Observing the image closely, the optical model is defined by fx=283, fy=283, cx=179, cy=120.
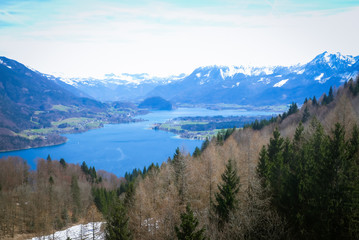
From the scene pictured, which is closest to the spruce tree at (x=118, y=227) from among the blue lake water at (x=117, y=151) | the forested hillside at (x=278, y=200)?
the forested hillside at (x=278, y=200)

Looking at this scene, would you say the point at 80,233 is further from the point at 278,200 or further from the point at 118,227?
the point at 278,200

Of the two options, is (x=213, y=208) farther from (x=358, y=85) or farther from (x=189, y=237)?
(x=358, y=85)

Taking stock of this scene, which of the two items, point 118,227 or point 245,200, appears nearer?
point 245,200

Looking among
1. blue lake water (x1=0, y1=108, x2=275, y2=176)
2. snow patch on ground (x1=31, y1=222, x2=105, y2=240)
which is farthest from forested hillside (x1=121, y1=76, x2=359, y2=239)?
blue lake water (x1=0, y1=108, x2=275, y2=176)

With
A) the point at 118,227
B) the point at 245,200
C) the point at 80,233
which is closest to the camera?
the point at 245,200

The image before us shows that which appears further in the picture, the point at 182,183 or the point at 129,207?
the point at 129,207

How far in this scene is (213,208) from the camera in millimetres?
16312

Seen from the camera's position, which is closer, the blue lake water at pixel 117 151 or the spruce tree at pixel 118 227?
the spruce tree at pixel 118 227

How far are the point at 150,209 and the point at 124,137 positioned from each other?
102928 millimetres

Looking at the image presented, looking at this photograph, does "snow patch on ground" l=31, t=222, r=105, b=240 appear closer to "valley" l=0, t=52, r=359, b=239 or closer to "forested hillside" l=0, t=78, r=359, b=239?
"valley" l=0, t=52, r=359, b=239

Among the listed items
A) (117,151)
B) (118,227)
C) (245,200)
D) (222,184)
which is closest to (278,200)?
(245,200)

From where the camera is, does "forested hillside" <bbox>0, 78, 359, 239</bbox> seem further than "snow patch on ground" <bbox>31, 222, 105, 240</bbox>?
No

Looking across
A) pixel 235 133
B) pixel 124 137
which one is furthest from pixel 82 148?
pixel 235 133

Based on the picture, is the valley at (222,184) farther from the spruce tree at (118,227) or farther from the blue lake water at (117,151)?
the blue lake water at (117,151)
